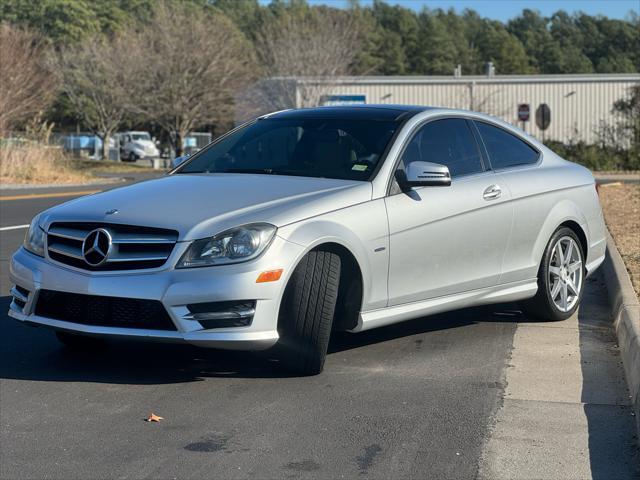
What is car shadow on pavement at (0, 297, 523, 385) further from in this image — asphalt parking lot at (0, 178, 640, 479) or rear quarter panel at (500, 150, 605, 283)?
rear quarter panel at (500, 150, 605, 283)

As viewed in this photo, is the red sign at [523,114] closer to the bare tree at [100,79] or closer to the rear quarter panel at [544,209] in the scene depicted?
the bare tree at [100,79]

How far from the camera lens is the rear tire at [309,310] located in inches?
217

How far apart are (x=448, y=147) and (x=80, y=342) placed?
277 cm

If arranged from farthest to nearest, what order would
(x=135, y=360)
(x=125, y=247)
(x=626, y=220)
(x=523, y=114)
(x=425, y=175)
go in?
(x=523, y=114)
(x=626, y=220)
(x=135, y=360)
(x=425, y=175)
(x=125, y=247)

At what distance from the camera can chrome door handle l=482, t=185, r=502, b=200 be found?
6.81m

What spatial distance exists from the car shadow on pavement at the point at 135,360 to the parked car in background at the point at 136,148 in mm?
54699

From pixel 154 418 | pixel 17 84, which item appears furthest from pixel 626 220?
pixel 17 84

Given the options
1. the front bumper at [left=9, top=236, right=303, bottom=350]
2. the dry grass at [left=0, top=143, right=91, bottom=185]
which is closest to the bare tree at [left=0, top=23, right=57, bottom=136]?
the dry grass at [left=0, top=143, right=91, bottom=185]

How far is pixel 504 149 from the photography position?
290 inches

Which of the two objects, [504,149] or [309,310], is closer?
[309,310]

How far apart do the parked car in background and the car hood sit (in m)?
55.3

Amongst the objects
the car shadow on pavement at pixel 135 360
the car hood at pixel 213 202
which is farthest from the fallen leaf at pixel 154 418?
the car hood at pixel 213 202

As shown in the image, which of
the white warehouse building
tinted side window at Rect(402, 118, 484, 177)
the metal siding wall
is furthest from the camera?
the metal siding wall

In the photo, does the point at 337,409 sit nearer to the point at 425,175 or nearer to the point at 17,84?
the point at 425,175
